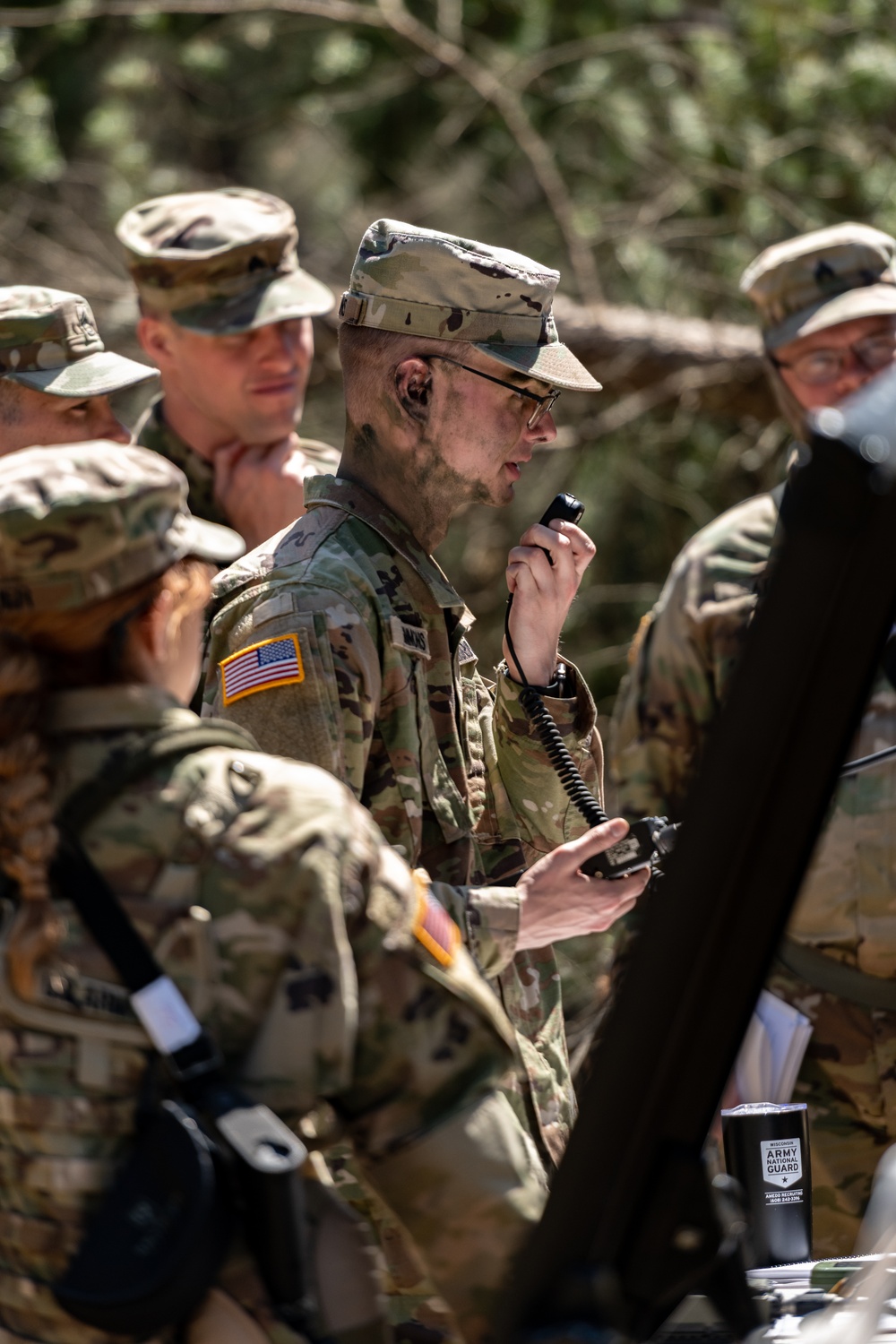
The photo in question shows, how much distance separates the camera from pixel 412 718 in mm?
2893

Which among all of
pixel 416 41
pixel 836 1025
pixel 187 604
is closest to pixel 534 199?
pixel 416 41

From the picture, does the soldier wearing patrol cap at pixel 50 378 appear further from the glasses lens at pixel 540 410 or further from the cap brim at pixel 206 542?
the cap brim at pixel 206 542

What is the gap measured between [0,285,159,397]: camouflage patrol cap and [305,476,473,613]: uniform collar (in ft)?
3.23

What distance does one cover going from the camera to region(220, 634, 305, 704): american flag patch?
8.84 feet

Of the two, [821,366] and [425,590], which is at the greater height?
[425,590]

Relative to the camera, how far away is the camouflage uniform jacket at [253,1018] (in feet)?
5.95

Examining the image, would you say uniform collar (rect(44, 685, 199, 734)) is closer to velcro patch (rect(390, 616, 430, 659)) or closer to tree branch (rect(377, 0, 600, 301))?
velcro patch (rect(390, 616, 430, 659))

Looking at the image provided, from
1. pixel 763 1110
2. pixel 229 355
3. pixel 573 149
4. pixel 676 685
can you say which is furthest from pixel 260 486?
pixel 573 149

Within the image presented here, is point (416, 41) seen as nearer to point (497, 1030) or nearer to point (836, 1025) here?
point (836, 1025)

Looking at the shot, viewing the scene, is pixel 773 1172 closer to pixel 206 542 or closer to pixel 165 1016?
pixel 165 1016

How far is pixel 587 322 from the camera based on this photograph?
7.68 m

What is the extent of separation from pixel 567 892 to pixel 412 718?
444 mm

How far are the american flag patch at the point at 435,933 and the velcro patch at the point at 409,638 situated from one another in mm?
864

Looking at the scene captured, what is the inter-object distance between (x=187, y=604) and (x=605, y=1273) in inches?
35.2
